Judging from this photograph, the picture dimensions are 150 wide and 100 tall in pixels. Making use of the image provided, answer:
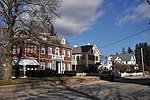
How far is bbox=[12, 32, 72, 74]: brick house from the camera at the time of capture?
99.6 ft

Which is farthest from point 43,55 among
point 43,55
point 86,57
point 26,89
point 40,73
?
point 26,89

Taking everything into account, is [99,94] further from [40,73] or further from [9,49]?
[40,73]

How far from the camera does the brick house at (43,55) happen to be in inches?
1195

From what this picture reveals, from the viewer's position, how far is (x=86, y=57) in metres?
71.1

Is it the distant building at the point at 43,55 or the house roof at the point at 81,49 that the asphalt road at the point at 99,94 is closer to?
the distant building at the point at 43,55

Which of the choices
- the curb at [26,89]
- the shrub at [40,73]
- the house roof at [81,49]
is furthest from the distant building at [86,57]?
the curb at [26,89]

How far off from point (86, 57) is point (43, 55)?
25076 millimetres

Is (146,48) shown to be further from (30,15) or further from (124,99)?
(124,99)

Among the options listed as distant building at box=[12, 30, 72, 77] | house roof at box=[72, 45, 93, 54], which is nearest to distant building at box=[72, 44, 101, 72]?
house roof at box=[72, 45, 93, 54]

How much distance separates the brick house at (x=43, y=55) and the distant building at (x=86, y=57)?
43.8 ft

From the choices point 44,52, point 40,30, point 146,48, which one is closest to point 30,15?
point 40,30

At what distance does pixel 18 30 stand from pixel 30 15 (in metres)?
2.18

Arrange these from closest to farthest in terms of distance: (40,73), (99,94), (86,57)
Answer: (99,94)
(40,73)
(86,57)

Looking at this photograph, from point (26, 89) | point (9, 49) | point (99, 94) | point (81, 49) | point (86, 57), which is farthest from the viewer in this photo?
point (81, 49)
